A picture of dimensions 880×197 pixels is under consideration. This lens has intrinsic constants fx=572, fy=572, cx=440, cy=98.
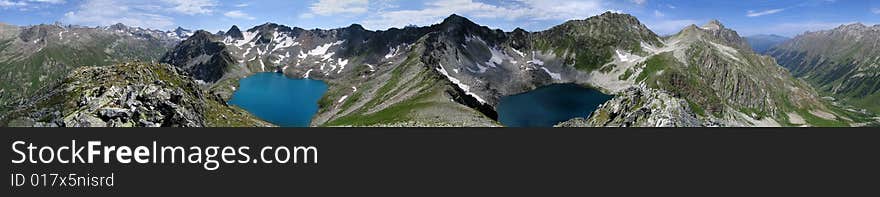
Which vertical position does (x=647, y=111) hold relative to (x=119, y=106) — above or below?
below

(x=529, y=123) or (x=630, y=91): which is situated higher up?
(x=630, y=91)

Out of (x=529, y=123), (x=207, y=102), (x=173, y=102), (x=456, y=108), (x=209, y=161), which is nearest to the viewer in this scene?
(x=209, y=161)

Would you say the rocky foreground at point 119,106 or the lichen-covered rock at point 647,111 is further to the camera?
the lichen-covered rock at point 647,111

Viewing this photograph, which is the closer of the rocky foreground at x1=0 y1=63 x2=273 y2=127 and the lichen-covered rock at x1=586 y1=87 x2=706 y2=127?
the rocky foreground at x1=0 y1=63 x2=273 y2=127

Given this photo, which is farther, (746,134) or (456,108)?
(456,108)

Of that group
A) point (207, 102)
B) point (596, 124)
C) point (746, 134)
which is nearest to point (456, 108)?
point (596, 124)

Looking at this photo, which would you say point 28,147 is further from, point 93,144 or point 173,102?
point 173,102

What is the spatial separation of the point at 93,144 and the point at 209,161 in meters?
5.78

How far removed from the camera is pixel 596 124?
→ 9438cm

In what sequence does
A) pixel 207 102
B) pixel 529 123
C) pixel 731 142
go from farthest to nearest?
1. pixel 529 123
2. pixel 207 102
3. pixel 731 142

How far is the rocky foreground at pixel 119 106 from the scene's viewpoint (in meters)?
64.9

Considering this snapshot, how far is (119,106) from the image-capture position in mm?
66625

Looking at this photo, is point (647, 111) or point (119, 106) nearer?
point (119, 106)

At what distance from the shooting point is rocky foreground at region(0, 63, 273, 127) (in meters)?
64.9
